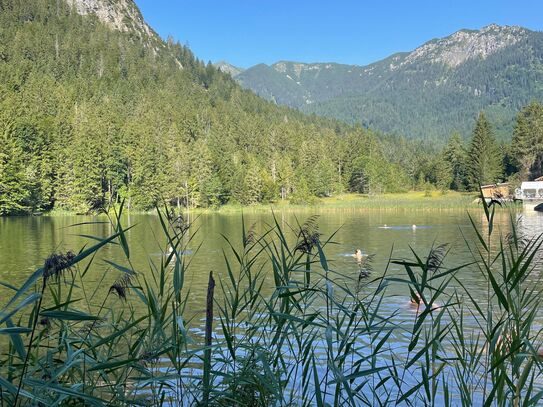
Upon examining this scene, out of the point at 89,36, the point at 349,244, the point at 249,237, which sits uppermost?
the point at 89,36

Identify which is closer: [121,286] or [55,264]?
[55,264]

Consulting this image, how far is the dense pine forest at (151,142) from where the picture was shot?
61.6 meters

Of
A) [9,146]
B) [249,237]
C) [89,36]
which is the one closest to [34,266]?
[249,237]

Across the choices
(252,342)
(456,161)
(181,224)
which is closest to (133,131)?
(456,161)

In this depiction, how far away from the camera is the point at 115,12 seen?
150 metres

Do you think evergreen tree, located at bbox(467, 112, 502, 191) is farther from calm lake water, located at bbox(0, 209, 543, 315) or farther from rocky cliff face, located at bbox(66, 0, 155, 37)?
rocky cliff face, located at bbox(66, 0, 155, 37)

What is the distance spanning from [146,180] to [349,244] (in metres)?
45.0

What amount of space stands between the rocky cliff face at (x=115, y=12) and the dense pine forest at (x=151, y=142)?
8003 mm

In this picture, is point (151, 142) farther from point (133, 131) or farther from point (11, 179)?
point (11, 179)

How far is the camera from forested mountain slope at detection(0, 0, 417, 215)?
201ft

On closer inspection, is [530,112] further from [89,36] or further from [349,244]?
[89,36]

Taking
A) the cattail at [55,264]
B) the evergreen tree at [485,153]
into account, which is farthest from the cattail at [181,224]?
the evergreen tree at [485,153]

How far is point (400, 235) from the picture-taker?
99.9 feet

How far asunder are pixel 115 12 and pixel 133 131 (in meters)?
89.4
